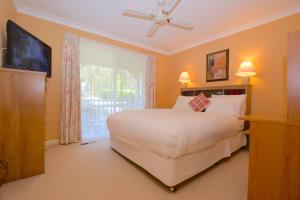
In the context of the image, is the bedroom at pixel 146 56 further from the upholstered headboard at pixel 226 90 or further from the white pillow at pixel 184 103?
the white pillow at pixel 184 103

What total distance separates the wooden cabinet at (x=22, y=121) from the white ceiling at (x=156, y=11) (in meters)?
1.60

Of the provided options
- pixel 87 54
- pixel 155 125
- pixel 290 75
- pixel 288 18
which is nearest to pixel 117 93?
pixel 87 54

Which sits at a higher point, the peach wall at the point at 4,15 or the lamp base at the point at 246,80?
the peach wall at the point at 4,15

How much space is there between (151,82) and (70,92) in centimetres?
218

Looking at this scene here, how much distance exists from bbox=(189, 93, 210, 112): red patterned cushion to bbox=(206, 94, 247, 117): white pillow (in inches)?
6.5

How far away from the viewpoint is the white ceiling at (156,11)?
2.43m

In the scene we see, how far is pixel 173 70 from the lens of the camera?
189 inches

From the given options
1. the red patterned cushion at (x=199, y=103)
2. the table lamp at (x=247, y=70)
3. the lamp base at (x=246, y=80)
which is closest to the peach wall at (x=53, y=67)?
the red patterned cushion at (x=199, y=103)

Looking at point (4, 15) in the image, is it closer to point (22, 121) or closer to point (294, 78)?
point (22, 121)

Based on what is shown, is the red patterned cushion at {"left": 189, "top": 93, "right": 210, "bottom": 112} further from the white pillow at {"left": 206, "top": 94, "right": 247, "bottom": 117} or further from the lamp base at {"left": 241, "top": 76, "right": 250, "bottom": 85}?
the lamp base at {"left": 241, "top": 76, "right": 250, "bottom": 85}

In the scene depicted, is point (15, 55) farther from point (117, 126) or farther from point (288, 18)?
point (288, 18)

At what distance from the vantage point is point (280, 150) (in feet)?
→ 3.44

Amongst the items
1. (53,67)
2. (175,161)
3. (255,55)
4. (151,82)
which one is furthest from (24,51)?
(255,55)

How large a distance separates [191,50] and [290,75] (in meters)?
3.43
